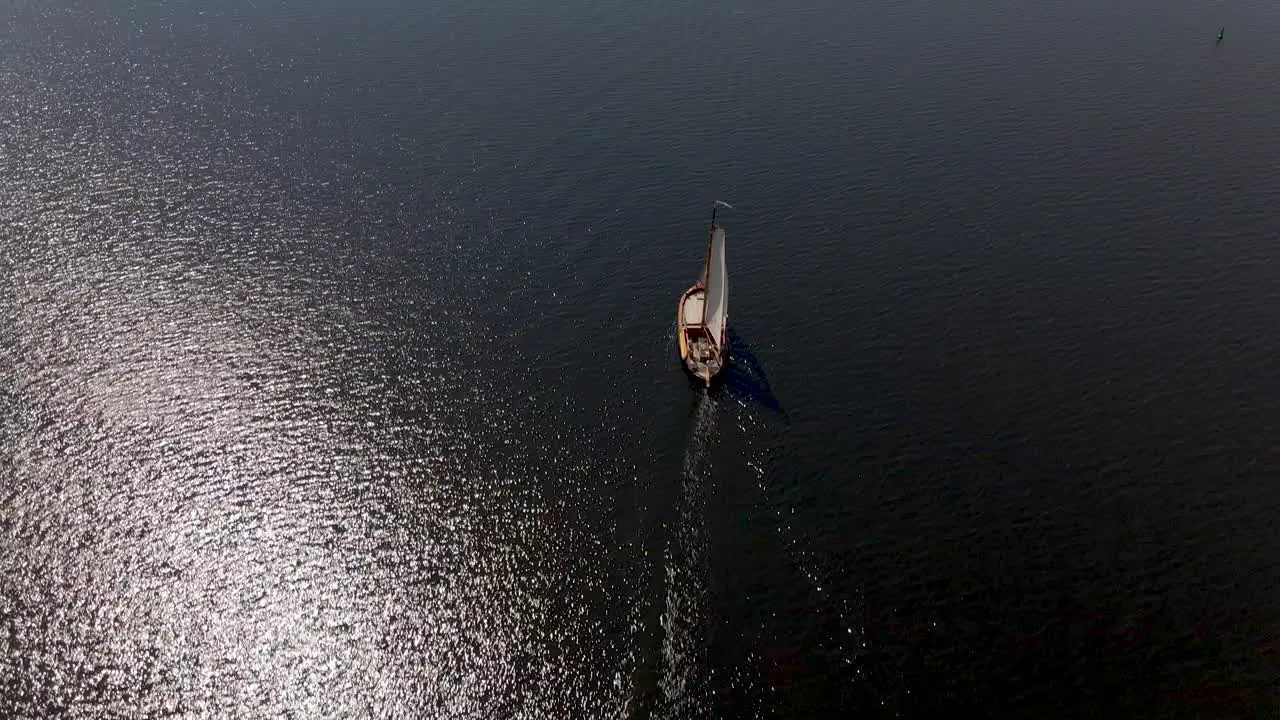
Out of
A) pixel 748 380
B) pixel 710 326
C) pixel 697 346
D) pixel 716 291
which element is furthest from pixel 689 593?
pixel 716 291

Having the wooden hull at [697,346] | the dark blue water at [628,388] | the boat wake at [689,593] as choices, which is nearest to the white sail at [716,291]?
the wooden hull at [697,346]

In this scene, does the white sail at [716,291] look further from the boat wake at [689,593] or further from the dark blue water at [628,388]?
the boat wake at [689,593]

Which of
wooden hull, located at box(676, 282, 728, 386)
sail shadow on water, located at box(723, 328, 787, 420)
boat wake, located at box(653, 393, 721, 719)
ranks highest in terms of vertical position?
wooden hull, located at box(676, 282, 728, 386)

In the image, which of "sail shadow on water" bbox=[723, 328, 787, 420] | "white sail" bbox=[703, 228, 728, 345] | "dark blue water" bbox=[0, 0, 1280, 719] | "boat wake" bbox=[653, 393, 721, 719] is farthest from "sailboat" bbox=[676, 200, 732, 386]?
"boat wake" bbox=[653, 393, 721, 719]

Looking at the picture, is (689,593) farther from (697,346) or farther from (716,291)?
(716,291)

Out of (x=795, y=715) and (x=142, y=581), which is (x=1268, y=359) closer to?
(x=795, y=715)

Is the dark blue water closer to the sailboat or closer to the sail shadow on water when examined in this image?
the sail shadow on water

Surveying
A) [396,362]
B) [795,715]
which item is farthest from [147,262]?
[795,715]

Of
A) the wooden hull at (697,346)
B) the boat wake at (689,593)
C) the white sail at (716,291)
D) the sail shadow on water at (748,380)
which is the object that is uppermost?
the white sail at (716,291)
